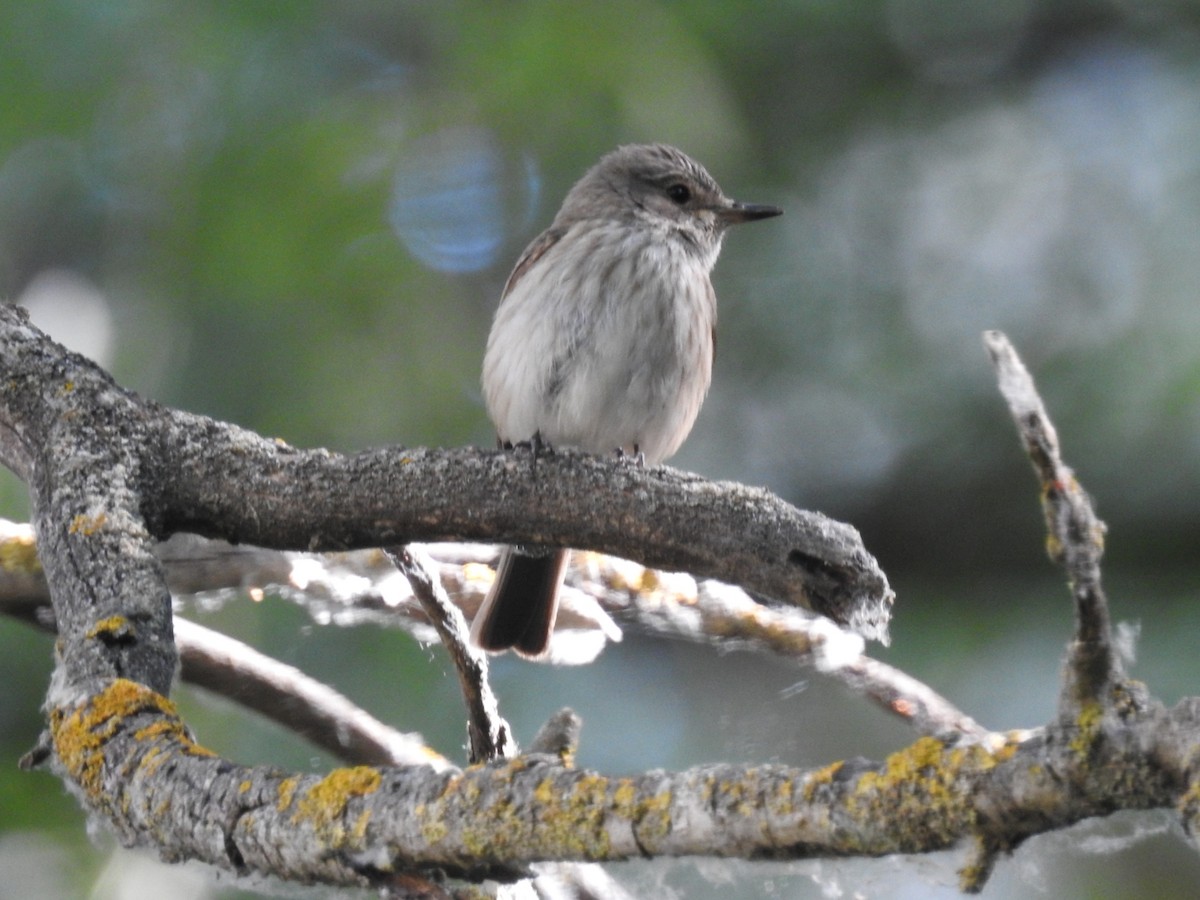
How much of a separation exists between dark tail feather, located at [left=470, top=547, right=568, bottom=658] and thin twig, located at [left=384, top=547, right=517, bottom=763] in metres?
0.96

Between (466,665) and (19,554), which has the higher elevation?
(19,554)

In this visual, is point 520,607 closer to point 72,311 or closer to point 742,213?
point 742,213

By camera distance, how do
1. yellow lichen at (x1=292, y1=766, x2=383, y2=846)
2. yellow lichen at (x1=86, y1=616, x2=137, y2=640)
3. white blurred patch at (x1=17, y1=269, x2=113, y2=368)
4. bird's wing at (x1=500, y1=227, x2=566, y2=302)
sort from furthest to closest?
1. white blurred patch at (x1=17, y1=269, x2=113, y2=368)
2. bird's wing at (x1=500, y1=227, x2=566, y2=302)
3. yellow lichen at (x1=86, y1=616, x2=137, y2=640)
4. yellow lichen at (x1=292, y1=766, x2=383, y2=846)

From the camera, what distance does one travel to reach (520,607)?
11.4ft

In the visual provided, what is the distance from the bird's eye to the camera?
4.37m

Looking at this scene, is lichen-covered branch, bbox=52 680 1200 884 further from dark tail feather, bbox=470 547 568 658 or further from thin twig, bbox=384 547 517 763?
dark tail feather, bbox=470 547 568 658

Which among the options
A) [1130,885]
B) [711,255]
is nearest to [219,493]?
[711,255]

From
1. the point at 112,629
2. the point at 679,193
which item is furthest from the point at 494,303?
the point at 112,629

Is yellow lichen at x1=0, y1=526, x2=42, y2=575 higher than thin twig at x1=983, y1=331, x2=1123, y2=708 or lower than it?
higher

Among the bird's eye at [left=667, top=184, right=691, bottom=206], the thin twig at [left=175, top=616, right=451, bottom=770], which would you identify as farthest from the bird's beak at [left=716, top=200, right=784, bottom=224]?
the thin twig at [left=175, top=616, right=451, bottom=770]

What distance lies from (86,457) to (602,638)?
1585mm

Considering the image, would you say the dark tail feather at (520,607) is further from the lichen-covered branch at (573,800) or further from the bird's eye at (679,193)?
the lichen-covered branch at (573,800)

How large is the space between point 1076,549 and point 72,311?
403 centimetres

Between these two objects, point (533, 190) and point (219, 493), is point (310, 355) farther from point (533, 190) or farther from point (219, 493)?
point (219, 493)
